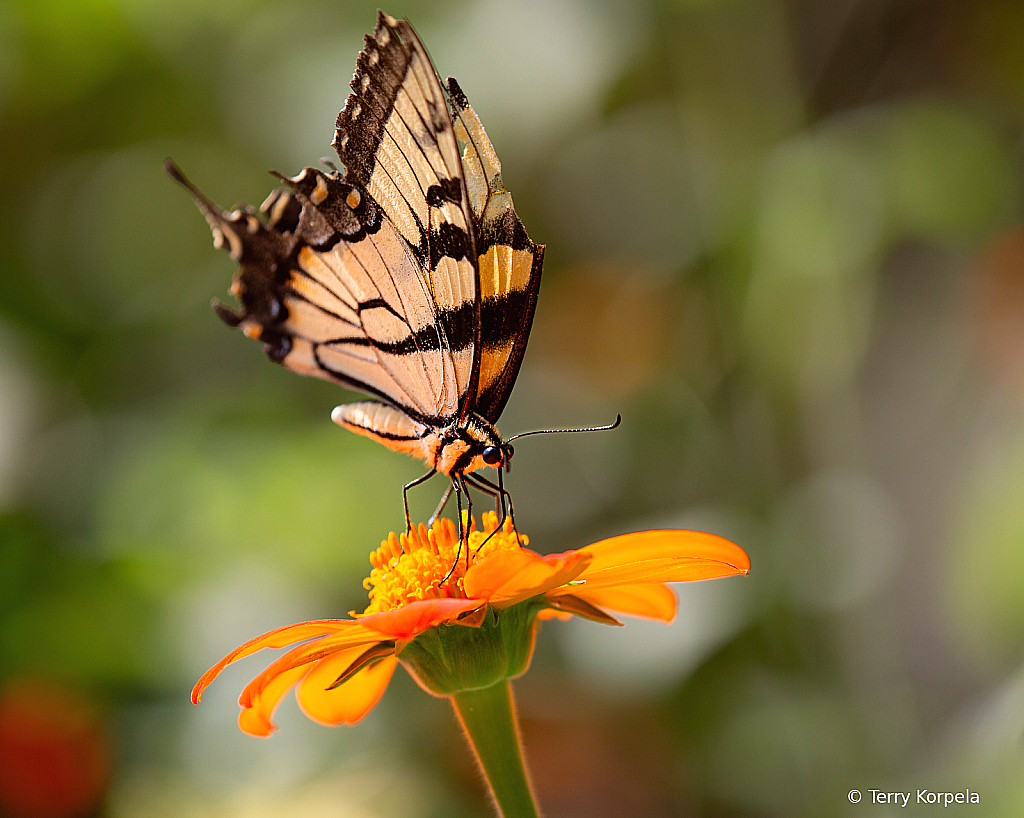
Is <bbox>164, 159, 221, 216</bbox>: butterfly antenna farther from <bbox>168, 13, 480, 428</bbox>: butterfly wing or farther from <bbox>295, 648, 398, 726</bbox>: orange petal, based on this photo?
<bbox>295, 648, 398, 726</bbox>: orange petal

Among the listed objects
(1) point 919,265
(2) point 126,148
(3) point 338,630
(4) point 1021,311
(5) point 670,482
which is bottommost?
(3) point 338,630

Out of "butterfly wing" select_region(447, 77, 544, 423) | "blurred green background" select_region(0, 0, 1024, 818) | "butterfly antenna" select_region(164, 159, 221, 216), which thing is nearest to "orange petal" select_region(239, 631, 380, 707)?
"butterfly wing" select_region(447, 77, 544, 423)

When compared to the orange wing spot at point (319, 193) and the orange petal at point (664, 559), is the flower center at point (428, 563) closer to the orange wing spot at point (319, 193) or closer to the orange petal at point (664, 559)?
the orange petal at point (664, 559)

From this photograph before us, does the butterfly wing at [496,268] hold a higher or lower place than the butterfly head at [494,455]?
higher

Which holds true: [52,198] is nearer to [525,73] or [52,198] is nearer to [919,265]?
[525,73]

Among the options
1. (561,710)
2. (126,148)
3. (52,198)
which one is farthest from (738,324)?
(52,198)

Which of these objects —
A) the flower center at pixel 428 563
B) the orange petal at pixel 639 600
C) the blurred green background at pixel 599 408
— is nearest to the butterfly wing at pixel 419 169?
the flower center at pixel 428 563
